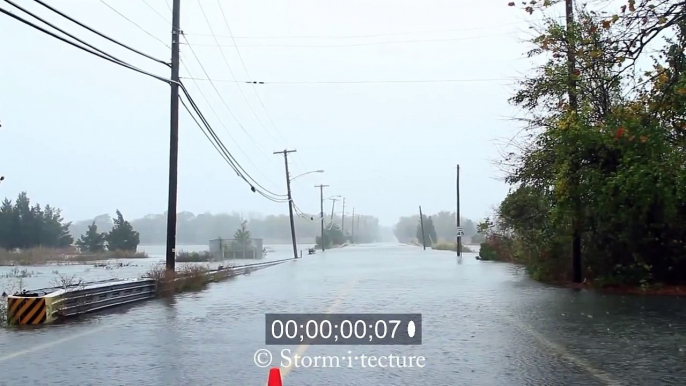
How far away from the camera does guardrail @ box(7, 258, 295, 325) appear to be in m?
14.3

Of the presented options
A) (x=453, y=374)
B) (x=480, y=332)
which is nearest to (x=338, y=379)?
(x=453, y=374)

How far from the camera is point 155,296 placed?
832 inches

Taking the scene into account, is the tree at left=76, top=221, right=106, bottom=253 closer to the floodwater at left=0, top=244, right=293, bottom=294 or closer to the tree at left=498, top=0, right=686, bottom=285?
the floodwater at left=0, top=244, right=293, bottom=294

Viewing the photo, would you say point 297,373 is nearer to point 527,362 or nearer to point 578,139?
point 527,362

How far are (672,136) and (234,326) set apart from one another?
13998 millimetres

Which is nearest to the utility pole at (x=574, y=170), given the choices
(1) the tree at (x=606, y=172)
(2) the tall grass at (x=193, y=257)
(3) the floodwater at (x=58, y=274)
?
(1) the tree at (x=606, y=172)

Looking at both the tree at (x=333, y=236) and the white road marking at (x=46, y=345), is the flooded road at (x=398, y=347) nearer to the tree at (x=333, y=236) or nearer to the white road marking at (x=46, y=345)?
the white road marking at (x=46, y=345)

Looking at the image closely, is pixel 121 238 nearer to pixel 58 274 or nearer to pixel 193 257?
pixel 193 257
